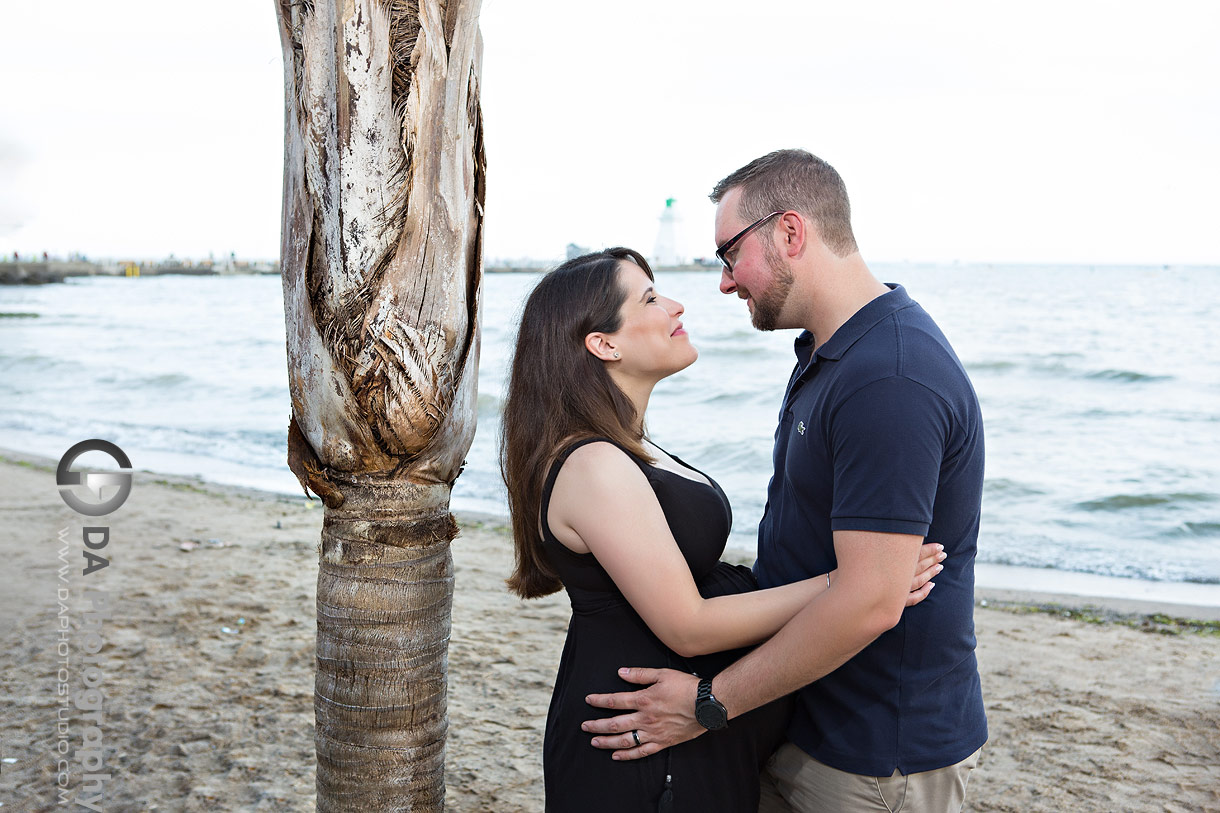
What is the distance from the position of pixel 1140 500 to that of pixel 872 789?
10.1 meters

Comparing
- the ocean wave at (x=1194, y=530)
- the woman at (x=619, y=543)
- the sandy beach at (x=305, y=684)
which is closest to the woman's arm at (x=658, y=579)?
the woman at (x=619, y=543)

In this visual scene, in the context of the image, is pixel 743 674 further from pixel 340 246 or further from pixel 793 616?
pixel 340 246

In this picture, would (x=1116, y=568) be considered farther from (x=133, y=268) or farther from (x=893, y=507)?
(x=133, y=268)

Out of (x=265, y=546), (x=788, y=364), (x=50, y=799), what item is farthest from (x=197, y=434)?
(x=788, y=364)

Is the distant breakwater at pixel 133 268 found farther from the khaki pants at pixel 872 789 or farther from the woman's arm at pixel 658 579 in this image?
the khaki pants at pixel 872 789

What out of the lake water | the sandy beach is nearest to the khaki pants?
the lake water

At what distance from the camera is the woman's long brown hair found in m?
2.30

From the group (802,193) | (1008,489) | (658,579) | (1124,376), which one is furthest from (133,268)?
(658,579)

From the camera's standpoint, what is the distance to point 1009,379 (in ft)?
63.8

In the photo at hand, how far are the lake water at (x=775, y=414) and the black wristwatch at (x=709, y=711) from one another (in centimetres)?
106

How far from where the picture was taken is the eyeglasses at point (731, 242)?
7.55 feet

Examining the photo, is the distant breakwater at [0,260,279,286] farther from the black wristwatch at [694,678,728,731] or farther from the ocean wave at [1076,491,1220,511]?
the black wristwatch at [694,678,728,731]

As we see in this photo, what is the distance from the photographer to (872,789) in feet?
6.85

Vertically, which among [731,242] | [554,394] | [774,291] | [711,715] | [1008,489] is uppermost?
[731,242]
